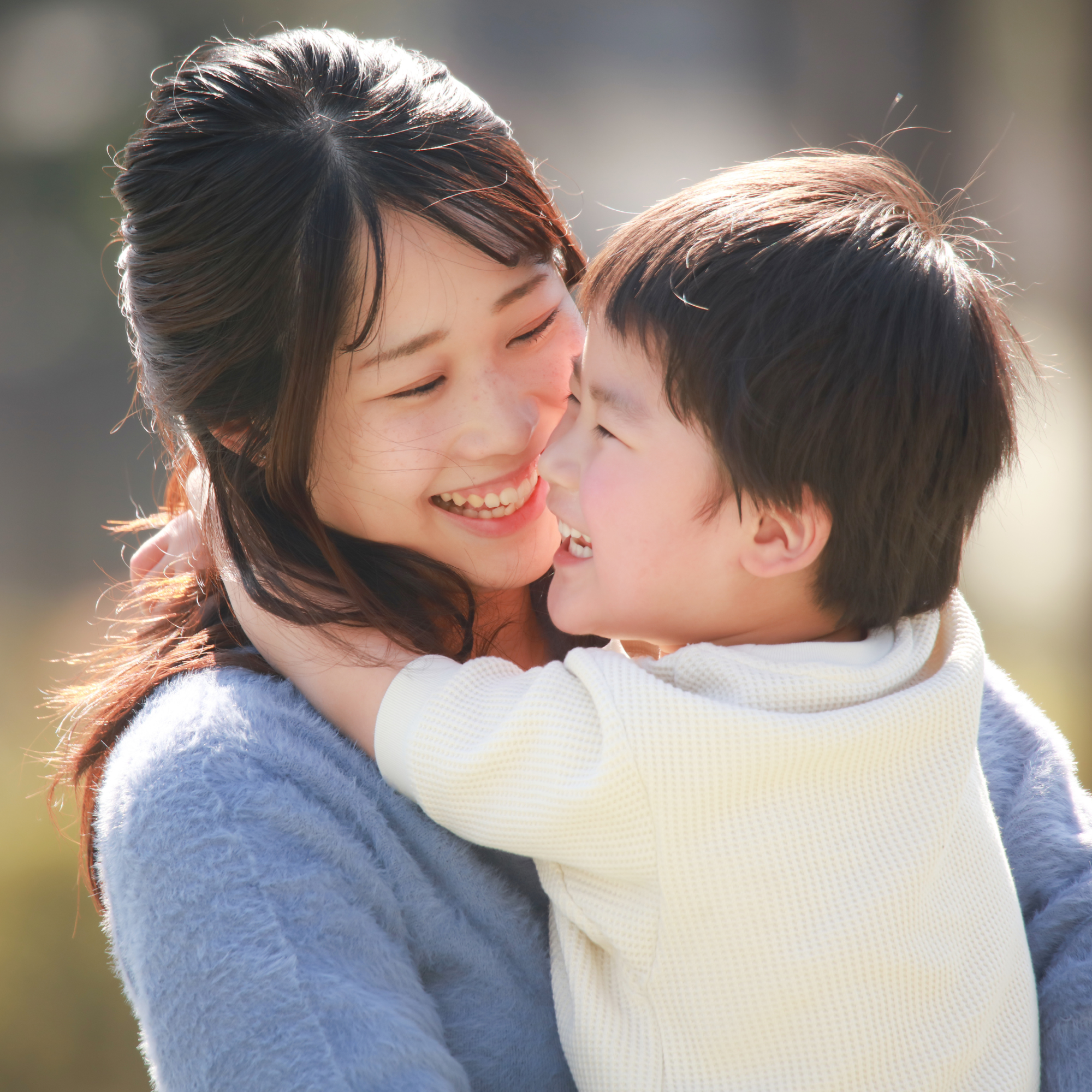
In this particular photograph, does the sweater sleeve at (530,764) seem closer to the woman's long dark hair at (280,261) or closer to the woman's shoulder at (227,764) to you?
the woman's shoulder at (227,764)

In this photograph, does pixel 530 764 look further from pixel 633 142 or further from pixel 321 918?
pixel 633 142

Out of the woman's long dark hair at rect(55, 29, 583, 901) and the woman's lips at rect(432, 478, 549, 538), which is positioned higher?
the woman's long dark hair at rect(55, 29, 583, 901)

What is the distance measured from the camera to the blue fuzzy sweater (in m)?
1.04

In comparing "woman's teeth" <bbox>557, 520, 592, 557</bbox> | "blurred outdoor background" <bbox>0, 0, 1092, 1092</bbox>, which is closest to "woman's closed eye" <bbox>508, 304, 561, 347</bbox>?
"woman's teeth" <bbox>557, 520, 592, 557</bbox>

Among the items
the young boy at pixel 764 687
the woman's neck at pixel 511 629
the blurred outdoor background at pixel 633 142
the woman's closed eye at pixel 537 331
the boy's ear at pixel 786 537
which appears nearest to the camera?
the young boy at pixel 764 687

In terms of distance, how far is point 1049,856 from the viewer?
4.86 ft

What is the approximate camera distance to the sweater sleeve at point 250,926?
40.7 inches

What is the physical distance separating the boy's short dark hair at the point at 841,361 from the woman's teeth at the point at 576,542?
250mm

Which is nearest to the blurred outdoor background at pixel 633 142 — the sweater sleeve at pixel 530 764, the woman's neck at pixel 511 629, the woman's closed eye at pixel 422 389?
the woman's neck at pixel 511 629

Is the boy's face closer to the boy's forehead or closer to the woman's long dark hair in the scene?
the boy's forehead

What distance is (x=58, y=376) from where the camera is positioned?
4.98m

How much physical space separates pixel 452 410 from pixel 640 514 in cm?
32

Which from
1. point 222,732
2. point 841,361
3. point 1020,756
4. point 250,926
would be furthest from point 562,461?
point 1020,756

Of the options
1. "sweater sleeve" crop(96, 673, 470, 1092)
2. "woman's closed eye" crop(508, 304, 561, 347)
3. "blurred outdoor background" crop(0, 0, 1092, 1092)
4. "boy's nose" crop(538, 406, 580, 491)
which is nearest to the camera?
"sweater sleeve" crop(96, 673, 470, 1092)
